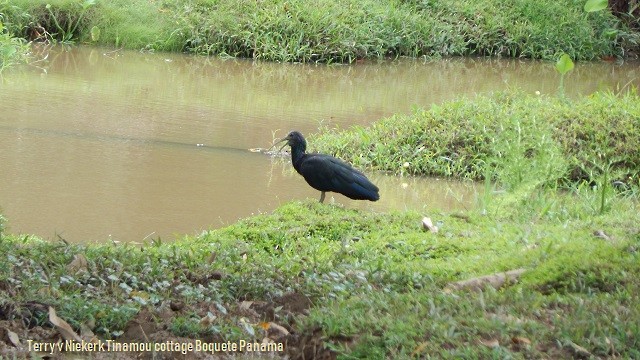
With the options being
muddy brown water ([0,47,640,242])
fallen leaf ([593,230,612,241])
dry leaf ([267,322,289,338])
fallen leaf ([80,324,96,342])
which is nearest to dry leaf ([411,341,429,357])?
dry leaf ([267,322,289,338])

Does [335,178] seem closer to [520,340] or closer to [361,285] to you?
[361,285]

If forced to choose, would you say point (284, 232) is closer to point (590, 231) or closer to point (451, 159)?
point (590, 231)

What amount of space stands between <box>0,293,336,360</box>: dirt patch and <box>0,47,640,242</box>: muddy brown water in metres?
1.14

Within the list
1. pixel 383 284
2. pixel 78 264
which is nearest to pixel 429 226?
pixel 383 284

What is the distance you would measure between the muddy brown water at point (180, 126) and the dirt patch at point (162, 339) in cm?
114

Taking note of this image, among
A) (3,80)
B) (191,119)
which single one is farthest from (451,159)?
(3,80)

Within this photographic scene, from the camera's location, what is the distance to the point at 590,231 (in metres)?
5.94

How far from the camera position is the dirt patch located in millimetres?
3559

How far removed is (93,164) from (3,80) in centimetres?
367

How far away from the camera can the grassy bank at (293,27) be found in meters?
13.9

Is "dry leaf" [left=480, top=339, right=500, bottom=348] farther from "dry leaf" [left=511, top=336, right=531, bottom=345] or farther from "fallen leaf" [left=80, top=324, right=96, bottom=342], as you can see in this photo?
"fallen leaf" [left=80, top=324, right=96, bottom=342]

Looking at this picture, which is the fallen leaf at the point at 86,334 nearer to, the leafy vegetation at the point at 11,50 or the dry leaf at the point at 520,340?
the dry leaf at the point at 520,340

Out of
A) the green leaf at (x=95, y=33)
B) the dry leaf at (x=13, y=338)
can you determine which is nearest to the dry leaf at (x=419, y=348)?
the dry leaf at (x=13, y=338)

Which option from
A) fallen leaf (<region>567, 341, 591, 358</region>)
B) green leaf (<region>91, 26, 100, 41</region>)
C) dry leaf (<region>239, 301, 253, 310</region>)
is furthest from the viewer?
green leaf (<region>91, 26, 100, 41</region>)
